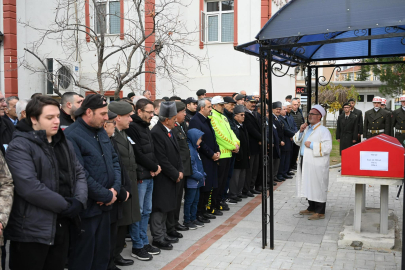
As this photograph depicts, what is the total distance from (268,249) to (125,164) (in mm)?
2389

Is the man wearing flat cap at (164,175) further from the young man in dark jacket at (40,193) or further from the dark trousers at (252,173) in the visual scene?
the dark trousers at (252,173)

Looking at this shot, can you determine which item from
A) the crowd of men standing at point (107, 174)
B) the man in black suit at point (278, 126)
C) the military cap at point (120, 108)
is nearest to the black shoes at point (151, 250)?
the crowd of men standing at point (107, 174)

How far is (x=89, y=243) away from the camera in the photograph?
3.93 m

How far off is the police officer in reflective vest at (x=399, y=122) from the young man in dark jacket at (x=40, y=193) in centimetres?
1062

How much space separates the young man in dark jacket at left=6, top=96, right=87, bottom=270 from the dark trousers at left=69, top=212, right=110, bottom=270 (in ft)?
1.08

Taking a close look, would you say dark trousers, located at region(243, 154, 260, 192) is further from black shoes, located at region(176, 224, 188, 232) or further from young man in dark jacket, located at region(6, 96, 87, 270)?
young man in dark jacket, located at region(6, 96, 87, 270)

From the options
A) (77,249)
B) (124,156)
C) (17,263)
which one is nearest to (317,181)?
(124,156)

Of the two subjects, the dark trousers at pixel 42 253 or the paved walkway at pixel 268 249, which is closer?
the dark trousers at pixel 42 253

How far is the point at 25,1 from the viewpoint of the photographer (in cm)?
1354

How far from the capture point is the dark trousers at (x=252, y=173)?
919cm

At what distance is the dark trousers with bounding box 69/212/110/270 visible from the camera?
12.8ft

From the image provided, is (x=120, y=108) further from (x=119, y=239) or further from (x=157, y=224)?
(x=157, y=224)

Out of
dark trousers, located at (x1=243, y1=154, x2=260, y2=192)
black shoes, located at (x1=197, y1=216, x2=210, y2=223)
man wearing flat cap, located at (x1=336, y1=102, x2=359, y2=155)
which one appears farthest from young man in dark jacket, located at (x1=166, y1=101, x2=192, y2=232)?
man wearing flat cap, located at (x1=336, y1=102, x2=359, y2=155)

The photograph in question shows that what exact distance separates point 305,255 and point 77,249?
306 cm
